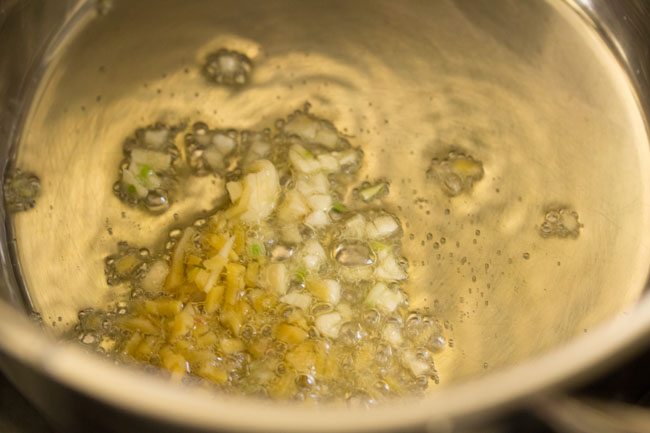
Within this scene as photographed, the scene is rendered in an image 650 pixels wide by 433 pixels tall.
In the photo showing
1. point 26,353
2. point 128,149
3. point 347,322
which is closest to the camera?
point 26,353

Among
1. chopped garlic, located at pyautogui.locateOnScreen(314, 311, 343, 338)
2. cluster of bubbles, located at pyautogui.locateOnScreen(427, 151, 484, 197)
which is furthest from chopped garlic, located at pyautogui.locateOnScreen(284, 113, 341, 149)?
chopped garlic, located at pyautogui.locateOnScreen(314, 311, 343, 338)

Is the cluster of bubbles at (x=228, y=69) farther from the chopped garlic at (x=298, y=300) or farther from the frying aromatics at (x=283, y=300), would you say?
the chopped garlic at (x=298, y=300)

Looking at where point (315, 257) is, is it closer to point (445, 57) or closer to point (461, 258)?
point (461, 258)

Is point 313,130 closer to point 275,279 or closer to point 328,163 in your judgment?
point 328,163

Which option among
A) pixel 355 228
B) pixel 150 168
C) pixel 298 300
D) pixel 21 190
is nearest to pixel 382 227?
pixel 355 228

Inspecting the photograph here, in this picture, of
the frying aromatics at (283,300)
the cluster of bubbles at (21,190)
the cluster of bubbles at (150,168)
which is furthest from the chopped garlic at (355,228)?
the cluster of bubbles at (21,190)

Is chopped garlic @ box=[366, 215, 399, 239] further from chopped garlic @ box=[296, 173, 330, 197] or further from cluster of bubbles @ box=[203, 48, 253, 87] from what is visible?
cluster of bubbles @ box=[203, 48, 253, 87]

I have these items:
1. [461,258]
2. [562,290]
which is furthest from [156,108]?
[562,290]
